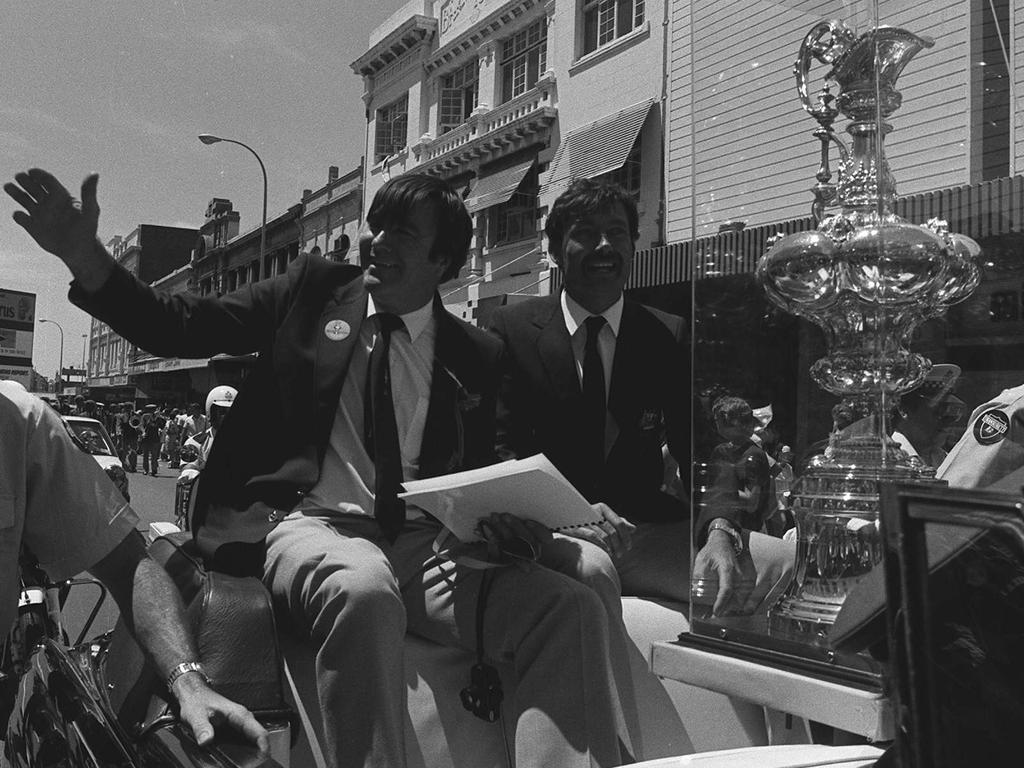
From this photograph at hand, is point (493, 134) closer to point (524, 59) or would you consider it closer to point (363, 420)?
point (524, 59)

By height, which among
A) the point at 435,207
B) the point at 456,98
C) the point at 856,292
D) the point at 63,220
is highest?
the point at 456,98

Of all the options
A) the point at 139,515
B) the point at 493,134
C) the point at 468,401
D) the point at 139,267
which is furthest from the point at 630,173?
the point at 139,267

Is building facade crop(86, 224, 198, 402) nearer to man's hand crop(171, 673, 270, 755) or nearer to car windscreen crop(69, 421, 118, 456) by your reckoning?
car windscreen crop(69, 421, 118, 456)

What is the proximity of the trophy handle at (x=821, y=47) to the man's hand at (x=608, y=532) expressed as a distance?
102cm

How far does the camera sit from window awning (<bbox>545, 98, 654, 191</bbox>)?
14.0 metres

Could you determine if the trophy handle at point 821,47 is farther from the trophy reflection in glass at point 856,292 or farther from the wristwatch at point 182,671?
the wristwatch at point 182,671

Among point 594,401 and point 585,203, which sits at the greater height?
point 585,203

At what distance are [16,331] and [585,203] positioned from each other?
7967 millimetres

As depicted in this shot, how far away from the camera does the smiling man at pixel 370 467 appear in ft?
5.43

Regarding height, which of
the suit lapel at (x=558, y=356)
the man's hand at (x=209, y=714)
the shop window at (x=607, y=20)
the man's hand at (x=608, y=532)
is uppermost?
the shop window at (x=607, y=20)

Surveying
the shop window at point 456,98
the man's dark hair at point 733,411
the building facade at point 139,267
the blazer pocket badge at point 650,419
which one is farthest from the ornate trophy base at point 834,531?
the building facade at point 139,267

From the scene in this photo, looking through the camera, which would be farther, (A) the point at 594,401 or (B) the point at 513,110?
(B) the point at 513,110

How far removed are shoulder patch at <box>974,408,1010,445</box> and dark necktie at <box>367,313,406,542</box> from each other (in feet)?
3.99

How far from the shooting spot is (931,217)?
1.91 m
